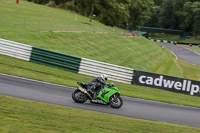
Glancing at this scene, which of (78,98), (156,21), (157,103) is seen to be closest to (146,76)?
(157,103)

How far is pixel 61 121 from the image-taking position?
942 cm

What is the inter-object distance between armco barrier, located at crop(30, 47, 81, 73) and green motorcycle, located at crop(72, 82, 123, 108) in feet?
23.2

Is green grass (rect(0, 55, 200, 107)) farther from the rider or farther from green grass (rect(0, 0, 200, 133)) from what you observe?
the rider

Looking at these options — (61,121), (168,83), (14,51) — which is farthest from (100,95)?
(14,51)

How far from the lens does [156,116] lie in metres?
13.0

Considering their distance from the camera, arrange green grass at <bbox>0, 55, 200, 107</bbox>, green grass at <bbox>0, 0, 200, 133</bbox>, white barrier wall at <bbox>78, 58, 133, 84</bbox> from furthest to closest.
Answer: white barrier wall at <bbox>78, 58, 133, 84</bbox>
green grass at <bbox>0, 55, 200, 107</bbox>
green grass at <bbox>0, 0, 200, 133</bbox>

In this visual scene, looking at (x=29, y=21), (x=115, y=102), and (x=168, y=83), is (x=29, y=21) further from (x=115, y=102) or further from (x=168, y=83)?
(x=115, y=102)

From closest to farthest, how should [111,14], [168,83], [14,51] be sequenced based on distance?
1. [14,51]
2. [168,83]
3. [111,14]

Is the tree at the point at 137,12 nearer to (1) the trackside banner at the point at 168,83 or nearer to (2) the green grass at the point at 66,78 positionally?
Result: (1) the trackside banner at the point at 168,83

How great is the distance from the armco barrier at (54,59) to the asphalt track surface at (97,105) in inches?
157

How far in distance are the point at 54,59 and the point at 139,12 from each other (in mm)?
78327

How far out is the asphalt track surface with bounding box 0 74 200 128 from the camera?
12.4 meters

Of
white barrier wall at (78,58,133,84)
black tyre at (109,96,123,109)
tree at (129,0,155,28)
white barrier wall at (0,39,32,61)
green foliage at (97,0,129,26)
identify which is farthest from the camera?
tree at (129,0,155,28)

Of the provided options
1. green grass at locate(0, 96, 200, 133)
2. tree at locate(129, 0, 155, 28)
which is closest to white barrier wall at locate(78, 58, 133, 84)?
green grass at locate(0, 96, 200, 133)
